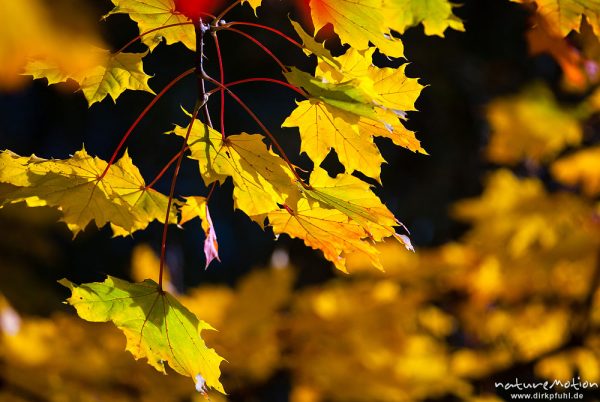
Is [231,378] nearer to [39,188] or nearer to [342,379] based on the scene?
[342,379]

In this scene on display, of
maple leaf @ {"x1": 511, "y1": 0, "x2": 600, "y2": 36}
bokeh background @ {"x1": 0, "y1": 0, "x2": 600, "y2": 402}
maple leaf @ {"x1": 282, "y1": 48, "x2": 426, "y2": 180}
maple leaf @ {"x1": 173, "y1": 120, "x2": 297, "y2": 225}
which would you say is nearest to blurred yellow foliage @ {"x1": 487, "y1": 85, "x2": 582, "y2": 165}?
bokeh background @ {"x1": 0, "y1": 0, "x2": 600, "y2": 402}

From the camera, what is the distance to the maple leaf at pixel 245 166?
79cm

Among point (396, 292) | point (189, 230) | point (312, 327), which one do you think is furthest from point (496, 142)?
point (189, 230)

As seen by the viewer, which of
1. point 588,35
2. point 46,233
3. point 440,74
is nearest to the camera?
point 588,35

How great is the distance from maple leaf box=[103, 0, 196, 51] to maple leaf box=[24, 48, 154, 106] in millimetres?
34

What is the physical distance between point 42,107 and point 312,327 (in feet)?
11.8

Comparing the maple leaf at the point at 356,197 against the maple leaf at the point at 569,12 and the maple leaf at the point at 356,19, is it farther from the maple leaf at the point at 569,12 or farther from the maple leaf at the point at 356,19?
the maple leaf at the point at 569,12

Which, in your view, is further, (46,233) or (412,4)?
(46,233)

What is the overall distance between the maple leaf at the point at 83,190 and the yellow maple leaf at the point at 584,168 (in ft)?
9.24

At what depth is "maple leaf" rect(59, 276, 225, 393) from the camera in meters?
0.80

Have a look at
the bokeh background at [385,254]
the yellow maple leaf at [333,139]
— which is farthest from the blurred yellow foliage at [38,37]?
the yellow maple leaf at [333,139]

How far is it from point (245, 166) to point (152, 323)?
21 cm

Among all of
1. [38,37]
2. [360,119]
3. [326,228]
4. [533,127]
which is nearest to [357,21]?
[360,119]

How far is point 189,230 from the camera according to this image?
17.0 ft
